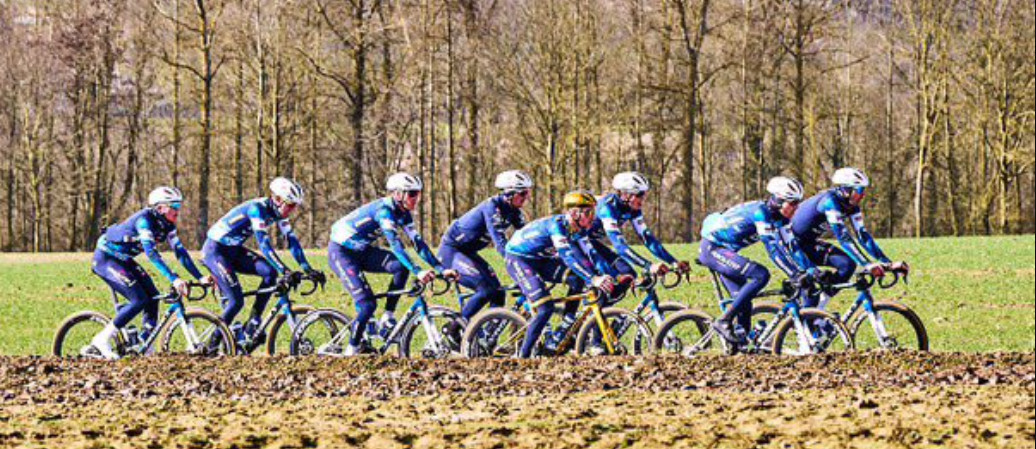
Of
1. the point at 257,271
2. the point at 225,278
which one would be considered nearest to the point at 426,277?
the point at 257,271

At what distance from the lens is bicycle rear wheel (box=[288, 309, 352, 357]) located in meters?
15.5

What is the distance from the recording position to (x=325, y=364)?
14430mm

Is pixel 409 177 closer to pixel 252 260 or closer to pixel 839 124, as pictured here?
pixel 252 260

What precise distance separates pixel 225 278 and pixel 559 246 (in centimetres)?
383

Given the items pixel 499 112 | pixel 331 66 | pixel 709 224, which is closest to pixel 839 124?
pixel 499 112

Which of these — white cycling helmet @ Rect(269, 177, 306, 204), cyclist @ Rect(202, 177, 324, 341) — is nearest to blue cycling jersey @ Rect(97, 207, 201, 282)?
cyclist @ Rect(202, 177, 324, 341)

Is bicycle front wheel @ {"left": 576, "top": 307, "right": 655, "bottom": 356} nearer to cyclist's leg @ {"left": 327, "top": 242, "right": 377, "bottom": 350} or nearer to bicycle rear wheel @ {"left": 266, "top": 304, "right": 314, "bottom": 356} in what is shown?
cyclist's leg @ {"left": 327, "top": 242, "right": 377, "bottom": 350}

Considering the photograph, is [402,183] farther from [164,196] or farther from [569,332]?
[164,196]

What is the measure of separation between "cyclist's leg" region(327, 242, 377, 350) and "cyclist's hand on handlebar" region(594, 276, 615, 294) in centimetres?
238

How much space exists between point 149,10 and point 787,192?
3893 centimetres

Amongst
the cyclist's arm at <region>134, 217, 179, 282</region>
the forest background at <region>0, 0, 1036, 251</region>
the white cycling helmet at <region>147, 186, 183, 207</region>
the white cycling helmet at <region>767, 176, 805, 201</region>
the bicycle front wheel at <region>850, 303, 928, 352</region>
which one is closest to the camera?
the bicycle front wheel at <region>850, 303, 928, 352</region>

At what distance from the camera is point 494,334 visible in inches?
592

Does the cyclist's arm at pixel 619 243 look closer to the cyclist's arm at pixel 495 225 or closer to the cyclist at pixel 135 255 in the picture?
the cyclist's arm at pixel 495 225

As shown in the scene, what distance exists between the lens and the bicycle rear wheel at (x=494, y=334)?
14812 mm
